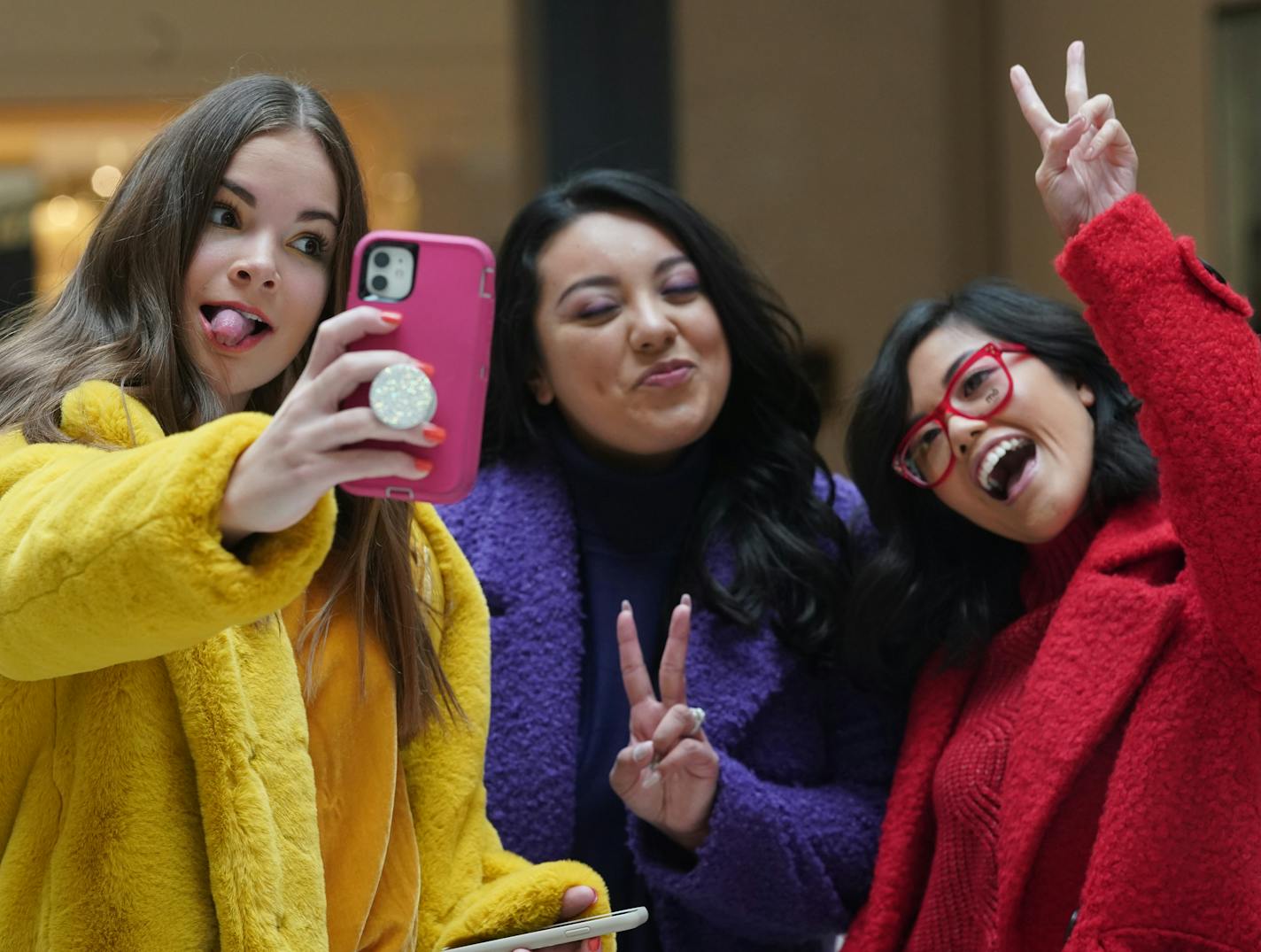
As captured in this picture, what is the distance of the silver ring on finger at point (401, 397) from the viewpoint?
43.3 inches

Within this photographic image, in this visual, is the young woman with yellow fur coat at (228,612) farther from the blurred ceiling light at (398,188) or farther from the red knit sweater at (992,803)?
the blurred ceiling light at (398,188)

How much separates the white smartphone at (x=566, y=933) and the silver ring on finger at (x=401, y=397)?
1.97 feet

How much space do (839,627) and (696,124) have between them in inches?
70.5

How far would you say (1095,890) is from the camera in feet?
5.29

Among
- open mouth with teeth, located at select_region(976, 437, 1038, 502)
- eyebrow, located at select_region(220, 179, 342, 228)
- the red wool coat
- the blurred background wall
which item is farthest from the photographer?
the blurred background wall

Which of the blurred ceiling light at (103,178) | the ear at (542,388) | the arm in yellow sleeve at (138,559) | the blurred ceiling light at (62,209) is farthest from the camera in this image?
the blurred ceiling light at (62,209)

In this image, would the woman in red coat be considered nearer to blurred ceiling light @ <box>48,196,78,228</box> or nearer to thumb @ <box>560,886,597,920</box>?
thumb @ <box>560,886,597,920</box>

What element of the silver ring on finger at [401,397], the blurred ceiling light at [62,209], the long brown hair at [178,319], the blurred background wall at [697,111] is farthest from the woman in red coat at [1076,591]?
the blurred ceiling light at [62,209]

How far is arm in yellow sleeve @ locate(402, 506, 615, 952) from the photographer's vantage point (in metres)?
1.57

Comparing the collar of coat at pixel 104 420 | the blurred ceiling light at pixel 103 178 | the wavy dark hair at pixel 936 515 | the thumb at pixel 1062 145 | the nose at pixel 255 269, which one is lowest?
the wavy dark hair at pixel 936 515

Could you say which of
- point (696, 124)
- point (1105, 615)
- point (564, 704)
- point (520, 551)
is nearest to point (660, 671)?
point (564, 704)

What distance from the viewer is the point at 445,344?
120 centimetres

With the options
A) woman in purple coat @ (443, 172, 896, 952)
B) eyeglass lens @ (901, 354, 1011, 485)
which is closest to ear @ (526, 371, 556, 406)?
woman in purple coat @ (443, 172, 896, 952)

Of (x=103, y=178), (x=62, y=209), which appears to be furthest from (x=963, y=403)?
(x=62, y=209)
